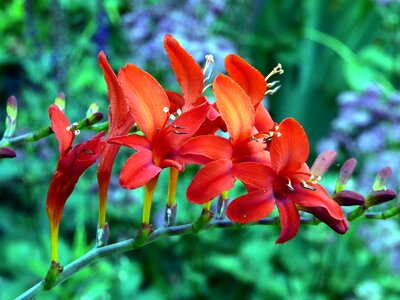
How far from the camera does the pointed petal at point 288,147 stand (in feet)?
2.30

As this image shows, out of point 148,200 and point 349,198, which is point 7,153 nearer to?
point 148,200

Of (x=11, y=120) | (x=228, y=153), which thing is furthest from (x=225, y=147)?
(x=11, y=120)

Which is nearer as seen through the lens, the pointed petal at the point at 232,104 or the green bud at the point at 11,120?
the pointed petal at the point at 232,104

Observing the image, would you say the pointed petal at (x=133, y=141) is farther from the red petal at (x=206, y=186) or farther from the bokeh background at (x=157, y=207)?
the bokeh background at (x=157, y=207)

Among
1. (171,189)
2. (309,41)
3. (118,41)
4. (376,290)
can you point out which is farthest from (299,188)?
(309,41)

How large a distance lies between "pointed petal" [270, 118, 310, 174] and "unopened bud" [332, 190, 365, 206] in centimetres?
7

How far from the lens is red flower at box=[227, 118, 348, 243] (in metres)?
0.68

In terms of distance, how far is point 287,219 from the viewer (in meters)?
0.68

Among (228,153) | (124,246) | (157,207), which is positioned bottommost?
(157,207)

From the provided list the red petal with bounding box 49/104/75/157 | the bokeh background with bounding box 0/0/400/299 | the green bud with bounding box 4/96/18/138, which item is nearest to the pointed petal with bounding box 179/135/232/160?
the red petal with bounding box 49/104/75/157

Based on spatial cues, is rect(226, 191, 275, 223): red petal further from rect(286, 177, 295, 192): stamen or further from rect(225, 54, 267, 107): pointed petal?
rect(225, 54, 267, 107): pointed petal

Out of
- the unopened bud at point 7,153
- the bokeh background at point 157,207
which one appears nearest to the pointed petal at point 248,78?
the unopened bud at point 7,153

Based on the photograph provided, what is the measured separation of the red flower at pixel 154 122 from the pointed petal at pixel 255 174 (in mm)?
54

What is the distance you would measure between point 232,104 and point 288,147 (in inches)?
2.6
